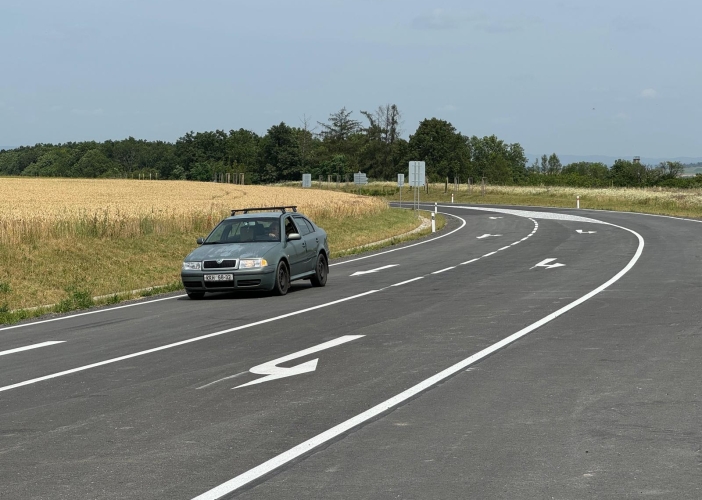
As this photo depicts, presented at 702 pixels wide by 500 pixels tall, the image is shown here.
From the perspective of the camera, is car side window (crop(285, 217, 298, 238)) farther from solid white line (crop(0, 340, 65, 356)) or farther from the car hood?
solid white line (crop(0, 340, 65, 356))

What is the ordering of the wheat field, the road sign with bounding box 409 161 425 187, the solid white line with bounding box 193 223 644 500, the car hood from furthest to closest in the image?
the road sign with bounding box 409 161 425 187
the wheat field
the car hood
the solid white line with bounding box 193 223 644 500

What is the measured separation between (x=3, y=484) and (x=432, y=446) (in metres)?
2.66

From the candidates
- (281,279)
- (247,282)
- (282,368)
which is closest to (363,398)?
(282,368)

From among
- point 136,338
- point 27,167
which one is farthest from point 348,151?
point 136,338

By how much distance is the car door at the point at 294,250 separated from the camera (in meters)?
18.9

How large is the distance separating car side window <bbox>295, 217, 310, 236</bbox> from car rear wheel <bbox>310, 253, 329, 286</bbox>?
0.57 metres

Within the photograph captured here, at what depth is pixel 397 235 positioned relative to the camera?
4122 centimetres

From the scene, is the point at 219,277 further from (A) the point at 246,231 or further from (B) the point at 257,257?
(A) the point at 246,231

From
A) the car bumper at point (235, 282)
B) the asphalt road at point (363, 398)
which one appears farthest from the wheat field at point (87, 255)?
the asphalt road at point (363, 398)

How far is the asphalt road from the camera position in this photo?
19.0 ft

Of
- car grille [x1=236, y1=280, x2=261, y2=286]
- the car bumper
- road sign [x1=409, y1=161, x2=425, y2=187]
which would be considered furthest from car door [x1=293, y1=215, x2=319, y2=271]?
road sign [x1=409, y1=161, x2=425, y2=187]

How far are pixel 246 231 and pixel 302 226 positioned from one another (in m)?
1.48

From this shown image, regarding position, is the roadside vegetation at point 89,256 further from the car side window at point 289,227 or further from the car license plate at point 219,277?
the car side window at point 289,227

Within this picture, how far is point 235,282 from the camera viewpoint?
17.7 meters
